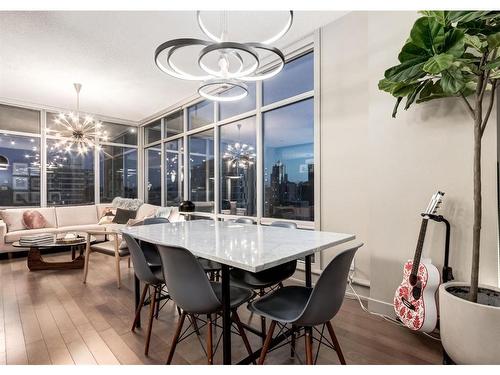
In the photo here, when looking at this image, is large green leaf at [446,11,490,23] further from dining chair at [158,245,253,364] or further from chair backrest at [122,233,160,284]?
chair backrest at [122,233,160,284]

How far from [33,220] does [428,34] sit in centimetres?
634

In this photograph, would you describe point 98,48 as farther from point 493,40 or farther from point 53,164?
point 493,40

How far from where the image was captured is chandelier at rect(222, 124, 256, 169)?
14.0 feet

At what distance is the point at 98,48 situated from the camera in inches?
135

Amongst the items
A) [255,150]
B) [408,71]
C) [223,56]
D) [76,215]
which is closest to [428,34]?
[408,71]

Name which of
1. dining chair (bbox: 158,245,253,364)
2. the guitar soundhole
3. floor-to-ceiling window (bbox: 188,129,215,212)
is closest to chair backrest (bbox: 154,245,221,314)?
dining chair (bbox: 158,245,253,364)

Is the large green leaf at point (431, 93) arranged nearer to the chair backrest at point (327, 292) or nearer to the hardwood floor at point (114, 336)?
the chair backrest at point (327, 292)

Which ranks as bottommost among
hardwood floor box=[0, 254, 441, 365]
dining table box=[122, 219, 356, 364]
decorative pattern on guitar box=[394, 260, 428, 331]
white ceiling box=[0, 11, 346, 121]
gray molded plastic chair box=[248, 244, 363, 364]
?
hardwood floor box=[0, 254, 441, 365]

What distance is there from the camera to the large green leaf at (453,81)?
165cm

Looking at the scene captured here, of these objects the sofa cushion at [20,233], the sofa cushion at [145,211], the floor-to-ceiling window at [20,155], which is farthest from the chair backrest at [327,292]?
the floor-to-ceiling window at [20,155]

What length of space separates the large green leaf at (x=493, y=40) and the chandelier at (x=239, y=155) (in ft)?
→ 9.64

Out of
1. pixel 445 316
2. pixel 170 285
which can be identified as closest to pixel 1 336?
pixel 170 285

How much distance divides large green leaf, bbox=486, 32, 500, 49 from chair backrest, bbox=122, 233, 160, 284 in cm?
254

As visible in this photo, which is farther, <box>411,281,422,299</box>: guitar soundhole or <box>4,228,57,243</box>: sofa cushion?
<box>4,228,57,243</box>: sofa cushion
